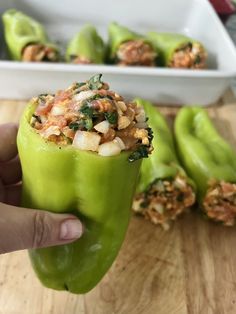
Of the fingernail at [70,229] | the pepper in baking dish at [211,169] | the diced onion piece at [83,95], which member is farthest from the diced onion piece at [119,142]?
the pepper in baking dish at [211,169]

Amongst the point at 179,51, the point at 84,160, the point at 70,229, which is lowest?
the point at 179,51

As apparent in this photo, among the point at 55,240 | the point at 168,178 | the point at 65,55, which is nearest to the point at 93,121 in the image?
the point at 55,240

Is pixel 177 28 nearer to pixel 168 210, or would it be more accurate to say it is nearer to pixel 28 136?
pixel 168 210

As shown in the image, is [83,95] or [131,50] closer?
[83,95]

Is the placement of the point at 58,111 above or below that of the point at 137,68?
above

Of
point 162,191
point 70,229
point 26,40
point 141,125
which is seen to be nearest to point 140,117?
point 141,125

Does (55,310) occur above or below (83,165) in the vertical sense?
below

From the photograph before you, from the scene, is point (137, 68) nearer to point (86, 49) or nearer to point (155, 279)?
point (86, 49)

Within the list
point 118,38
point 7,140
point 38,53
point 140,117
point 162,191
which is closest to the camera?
point 140,117
